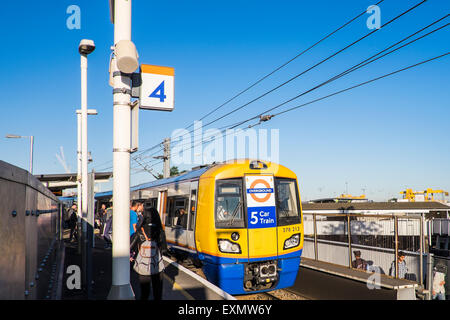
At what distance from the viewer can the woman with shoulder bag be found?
18.4 ft

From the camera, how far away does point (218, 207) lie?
8.41 metres

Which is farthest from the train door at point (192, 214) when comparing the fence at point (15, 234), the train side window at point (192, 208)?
the fence at point (15, 234)

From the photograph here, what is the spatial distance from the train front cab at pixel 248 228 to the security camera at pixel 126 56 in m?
4.72

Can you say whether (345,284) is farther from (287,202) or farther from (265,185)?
(265,185)

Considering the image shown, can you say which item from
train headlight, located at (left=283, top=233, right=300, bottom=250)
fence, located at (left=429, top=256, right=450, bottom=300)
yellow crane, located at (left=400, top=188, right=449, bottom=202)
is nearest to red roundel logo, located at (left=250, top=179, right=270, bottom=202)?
train headlight, located at (left=283, top=233, right=300, bottom=250)

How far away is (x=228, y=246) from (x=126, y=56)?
5148 millimetres

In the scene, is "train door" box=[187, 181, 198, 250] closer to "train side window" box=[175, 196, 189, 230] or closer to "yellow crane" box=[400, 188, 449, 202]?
"train side window" box=[175, 196, 189, 230]

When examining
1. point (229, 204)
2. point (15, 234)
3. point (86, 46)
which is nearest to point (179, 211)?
point (229, 204)

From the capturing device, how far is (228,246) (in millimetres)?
8078

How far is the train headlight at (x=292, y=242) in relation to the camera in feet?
27.9

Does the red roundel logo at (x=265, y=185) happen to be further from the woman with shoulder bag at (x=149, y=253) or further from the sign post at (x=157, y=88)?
the sign post at (x=157, y=88)
